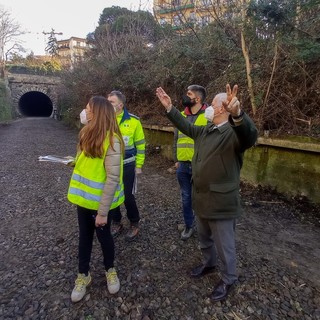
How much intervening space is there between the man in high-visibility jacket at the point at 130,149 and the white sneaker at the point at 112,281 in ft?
2.56

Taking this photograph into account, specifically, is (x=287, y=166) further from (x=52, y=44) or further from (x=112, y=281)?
(x=52, y=44)

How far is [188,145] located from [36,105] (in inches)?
1727

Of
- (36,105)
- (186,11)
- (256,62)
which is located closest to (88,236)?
(256,62)

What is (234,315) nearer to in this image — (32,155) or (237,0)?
(237,0)

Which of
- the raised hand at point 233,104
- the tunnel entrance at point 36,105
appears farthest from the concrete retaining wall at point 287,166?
the tunnel entrance at point 36,105

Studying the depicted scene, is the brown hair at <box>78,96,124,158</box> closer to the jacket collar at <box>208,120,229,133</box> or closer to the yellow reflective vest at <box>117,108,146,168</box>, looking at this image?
the jacket collar at <box>208,120,229,133</box>

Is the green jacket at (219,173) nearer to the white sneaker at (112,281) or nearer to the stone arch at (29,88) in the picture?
the white sneaker at (112,281)

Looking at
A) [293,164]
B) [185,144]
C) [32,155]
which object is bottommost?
[32,155]

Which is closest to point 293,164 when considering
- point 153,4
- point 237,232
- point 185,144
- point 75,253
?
point 237,232

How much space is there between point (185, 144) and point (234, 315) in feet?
6.14

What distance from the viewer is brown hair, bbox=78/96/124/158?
2.17 meters

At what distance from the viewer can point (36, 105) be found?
41.1 metres

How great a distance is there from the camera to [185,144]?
321cm

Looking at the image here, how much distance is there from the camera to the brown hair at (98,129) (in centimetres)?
217
